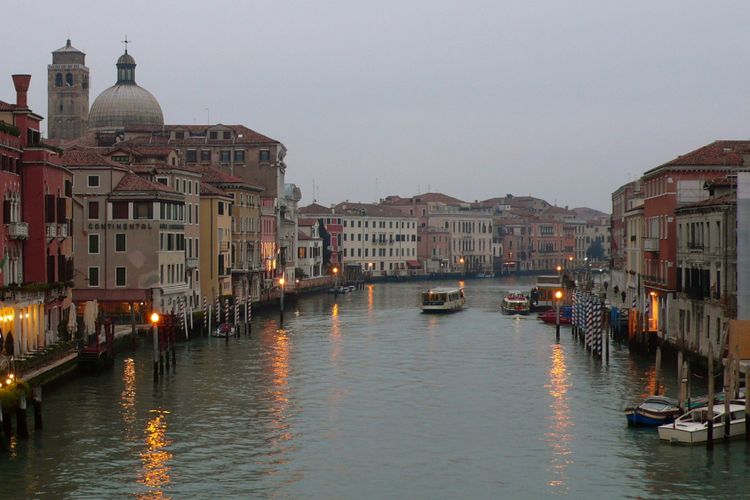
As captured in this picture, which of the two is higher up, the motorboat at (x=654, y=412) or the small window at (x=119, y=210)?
the small window at (x=119, y=210)

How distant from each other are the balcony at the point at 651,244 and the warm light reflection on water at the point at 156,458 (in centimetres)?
2225

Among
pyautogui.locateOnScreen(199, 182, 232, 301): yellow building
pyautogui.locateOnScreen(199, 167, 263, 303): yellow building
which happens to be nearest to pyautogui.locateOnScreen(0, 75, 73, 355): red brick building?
pyautogui.locateOnScreen(199, 182, 232, 301): yellow building

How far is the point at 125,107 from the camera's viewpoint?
336 feet

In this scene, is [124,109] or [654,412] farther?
[124,109]

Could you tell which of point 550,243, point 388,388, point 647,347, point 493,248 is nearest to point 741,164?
point 647,347

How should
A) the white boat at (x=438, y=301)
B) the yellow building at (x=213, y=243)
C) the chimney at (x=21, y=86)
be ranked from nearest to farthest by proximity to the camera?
the chimney at (x=21, y=86)
the yellow building at (x=213, y=243)
the white boat at (x=438, y=301)

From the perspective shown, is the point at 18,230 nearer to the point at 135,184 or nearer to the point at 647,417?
the point at 135,184

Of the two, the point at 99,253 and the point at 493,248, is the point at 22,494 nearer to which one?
the point at 99,253

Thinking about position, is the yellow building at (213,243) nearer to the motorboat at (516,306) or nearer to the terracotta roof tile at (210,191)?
the terracotta roof tile at (210,191)

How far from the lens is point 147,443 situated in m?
29.4

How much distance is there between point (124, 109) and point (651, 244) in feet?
203

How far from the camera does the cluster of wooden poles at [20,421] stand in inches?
1073

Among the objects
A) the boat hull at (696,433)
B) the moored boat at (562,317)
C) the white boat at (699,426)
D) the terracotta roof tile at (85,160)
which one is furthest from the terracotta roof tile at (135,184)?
the boat hull at (696,433)

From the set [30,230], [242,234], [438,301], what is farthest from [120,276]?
[438,301]
